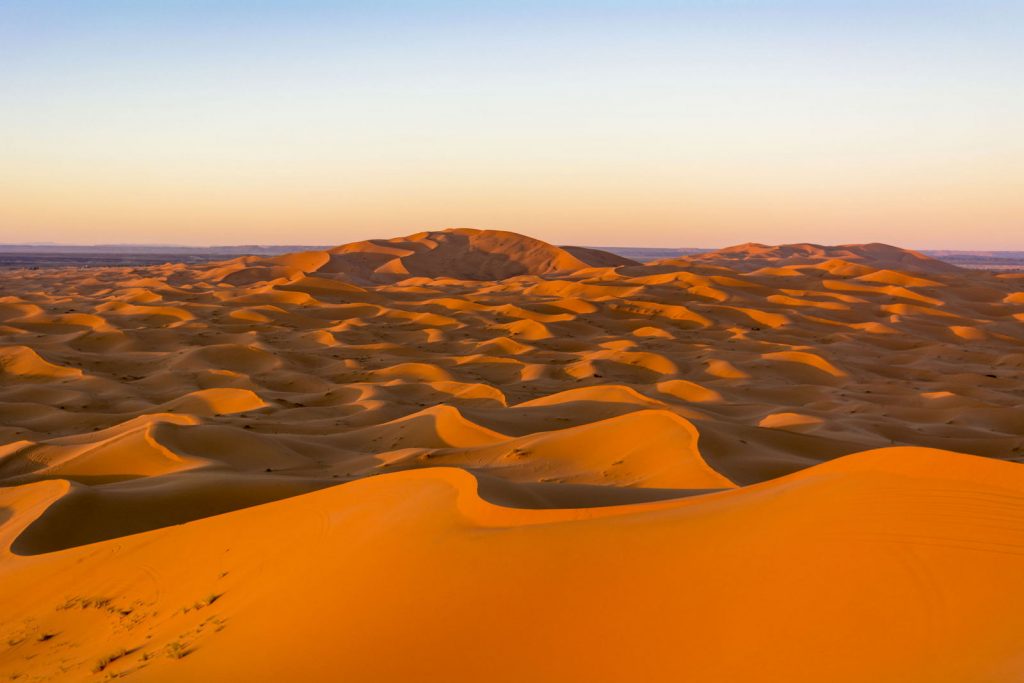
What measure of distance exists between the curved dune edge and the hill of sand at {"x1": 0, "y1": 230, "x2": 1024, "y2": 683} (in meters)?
0.01

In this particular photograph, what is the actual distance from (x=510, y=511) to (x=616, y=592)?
969 mm

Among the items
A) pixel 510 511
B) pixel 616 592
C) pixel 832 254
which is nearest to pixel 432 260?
pixel 832 254

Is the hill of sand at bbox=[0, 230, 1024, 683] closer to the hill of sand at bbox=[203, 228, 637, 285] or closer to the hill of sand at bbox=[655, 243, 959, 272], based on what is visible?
the hill of sand at bbox=[203, 228, 637, 285]

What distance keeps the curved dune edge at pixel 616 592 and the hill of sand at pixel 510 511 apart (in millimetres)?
12

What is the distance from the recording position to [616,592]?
3.05 meters

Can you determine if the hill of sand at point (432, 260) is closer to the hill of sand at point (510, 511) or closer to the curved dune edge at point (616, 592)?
the hill of sand at point (510, 511)

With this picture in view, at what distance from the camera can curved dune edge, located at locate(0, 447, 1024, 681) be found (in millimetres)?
2553

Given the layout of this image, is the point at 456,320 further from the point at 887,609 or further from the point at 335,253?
the point at 335,253

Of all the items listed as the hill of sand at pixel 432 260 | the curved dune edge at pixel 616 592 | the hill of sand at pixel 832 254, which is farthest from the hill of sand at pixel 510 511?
the hill of sand at pixel 832 254

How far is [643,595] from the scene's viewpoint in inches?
118

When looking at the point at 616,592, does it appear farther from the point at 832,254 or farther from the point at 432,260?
the point at 832,254

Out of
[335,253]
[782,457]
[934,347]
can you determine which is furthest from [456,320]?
[335,253]

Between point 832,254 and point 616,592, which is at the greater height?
point 832,254

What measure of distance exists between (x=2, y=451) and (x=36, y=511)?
2922 mm
